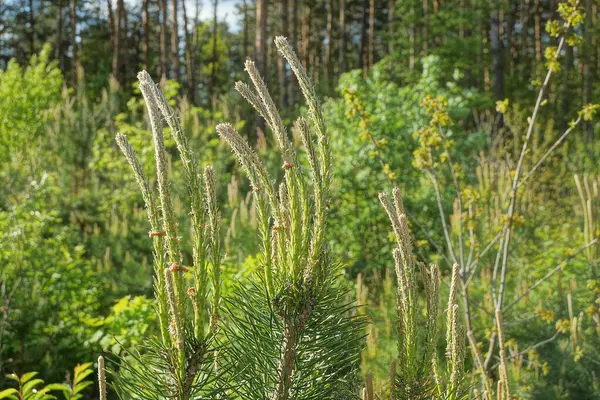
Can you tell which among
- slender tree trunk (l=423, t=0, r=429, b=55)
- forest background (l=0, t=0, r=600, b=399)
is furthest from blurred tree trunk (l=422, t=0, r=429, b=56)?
forest background (l=0, t=0, r=600, b=399)

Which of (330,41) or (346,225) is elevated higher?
(330,41)

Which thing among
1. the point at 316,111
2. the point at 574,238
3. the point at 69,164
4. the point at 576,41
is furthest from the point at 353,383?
the point at 69,164

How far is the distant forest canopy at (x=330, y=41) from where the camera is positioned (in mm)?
18438

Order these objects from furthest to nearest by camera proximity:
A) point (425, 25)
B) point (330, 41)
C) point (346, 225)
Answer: point (330, 41) → point (425, 25) → point (346, 225)

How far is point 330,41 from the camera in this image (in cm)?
2484

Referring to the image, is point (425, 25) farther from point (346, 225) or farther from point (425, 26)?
point (346, 225)

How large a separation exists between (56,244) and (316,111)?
5146 millimetres

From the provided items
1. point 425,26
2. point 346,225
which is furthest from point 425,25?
point 346,225

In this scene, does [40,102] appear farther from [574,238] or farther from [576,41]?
[576,41]

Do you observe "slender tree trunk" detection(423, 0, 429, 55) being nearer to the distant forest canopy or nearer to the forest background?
the distant forest canopy

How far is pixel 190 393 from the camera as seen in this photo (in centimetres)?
83

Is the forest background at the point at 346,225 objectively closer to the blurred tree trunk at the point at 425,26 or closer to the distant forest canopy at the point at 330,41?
the distant forest canopy at the point at 330,41

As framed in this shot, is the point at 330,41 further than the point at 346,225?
Yes

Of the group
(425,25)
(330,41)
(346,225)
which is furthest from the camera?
(330,41)
